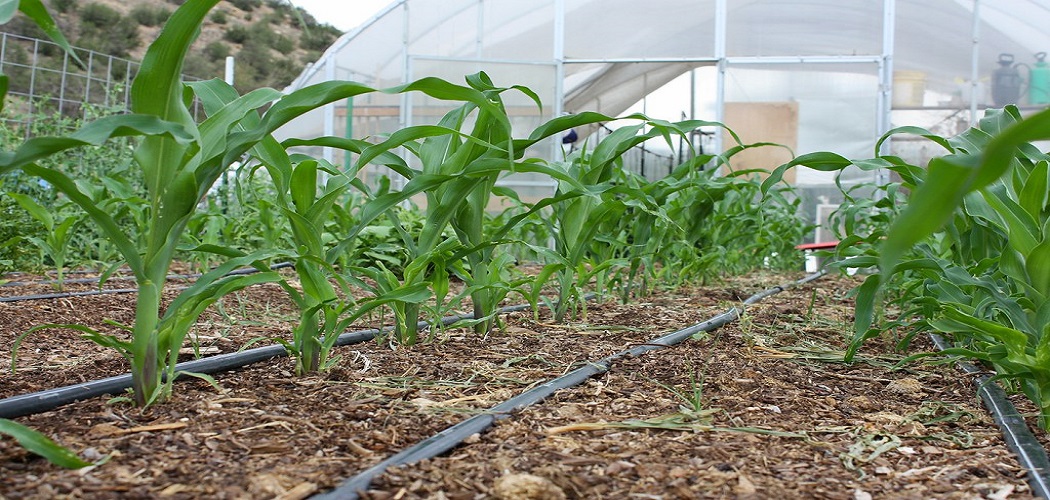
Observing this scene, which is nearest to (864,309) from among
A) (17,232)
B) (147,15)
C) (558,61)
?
(17,232)

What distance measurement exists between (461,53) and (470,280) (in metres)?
5.85

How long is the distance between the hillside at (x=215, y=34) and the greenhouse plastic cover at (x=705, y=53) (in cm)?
1148

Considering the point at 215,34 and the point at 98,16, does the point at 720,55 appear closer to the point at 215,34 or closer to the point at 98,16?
the point at 98,16

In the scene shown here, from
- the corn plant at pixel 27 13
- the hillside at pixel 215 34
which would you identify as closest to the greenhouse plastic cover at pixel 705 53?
the corn plant at pixel 27 13

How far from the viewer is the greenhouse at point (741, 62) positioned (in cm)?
681

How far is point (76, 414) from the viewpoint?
44.8 inches

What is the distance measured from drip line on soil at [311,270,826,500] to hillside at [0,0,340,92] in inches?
691

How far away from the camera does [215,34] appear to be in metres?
23.0

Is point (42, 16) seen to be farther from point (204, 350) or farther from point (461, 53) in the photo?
point (461, 53)

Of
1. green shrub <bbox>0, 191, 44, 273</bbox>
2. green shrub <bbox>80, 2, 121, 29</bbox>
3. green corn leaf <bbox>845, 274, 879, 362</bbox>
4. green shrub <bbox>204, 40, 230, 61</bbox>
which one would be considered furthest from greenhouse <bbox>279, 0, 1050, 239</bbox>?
green shrub <bbox>80, 2, 121, 29</bbox>

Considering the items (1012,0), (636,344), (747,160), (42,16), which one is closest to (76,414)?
(42,16)

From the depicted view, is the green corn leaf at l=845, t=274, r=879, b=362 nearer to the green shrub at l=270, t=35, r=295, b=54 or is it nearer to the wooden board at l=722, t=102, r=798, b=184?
the wooden board at l=722, t=102, r=798, b=184

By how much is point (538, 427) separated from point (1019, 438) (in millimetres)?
667

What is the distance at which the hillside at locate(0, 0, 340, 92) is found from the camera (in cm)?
1988
